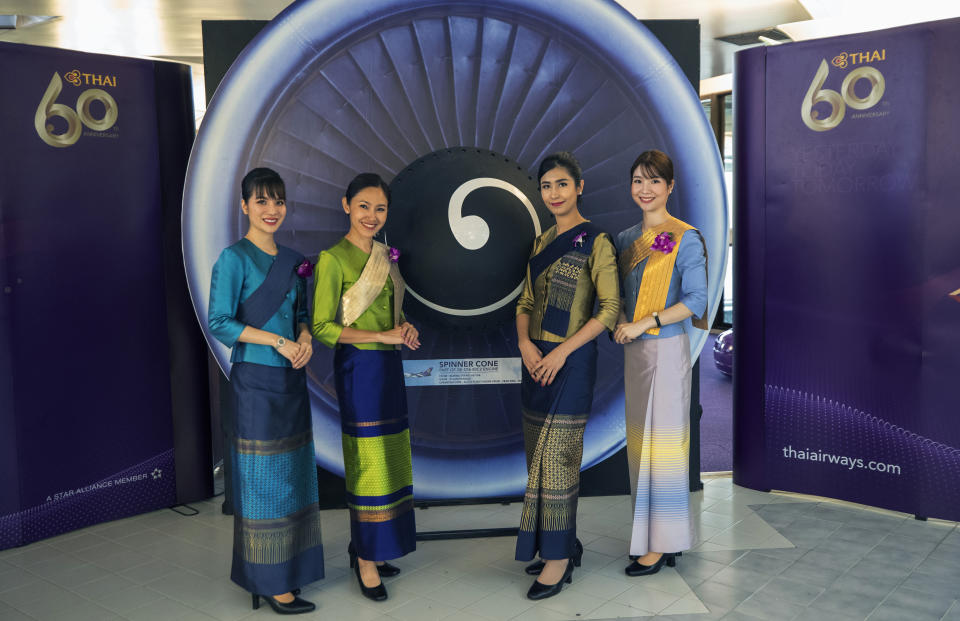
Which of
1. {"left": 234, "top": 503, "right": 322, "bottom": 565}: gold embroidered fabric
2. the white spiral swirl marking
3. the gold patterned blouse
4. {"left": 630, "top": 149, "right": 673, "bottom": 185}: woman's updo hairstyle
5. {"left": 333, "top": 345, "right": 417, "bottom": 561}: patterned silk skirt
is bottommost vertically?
{"left": 234, "top": 503, "right": 322, "bottom": 565}: gold embroidered fabric

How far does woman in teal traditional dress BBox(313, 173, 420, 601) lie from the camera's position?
257 cm

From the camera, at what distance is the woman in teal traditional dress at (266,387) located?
242 centimetres

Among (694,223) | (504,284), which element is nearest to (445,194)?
(504,284)

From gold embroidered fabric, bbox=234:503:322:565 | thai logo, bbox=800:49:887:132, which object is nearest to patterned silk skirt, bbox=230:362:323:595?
gold embroidered fabric, bbox=234:503:322:565

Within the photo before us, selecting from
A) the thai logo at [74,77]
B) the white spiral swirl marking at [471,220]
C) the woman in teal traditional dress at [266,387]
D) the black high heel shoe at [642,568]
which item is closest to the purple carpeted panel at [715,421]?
the black high heel shoe at [642,568]

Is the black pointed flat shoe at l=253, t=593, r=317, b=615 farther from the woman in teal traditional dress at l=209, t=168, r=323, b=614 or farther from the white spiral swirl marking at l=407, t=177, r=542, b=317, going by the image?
the white spiral swirl marking at l=407, t=177, r=542, b=317

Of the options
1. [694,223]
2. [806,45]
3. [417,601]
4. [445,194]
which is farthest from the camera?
[806,45]

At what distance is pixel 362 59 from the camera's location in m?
3.05

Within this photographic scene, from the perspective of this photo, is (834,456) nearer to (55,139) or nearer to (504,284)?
(504,284)

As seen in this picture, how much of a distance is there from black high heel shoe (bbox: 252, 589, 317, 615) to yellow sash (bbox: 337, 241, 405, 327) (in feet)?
3.03

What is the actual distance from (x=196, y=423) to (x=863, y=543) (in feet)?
9.59

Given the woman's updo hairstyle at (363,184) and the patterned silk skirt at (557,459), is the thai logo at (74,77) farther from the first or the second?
the patterned silk skirt at (557,459)

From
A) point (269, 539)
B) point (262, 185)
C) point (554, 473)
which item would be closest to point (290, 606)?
point (269, 539)

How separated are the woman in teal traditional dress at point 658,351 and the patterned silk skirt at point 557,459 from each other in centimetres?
21
